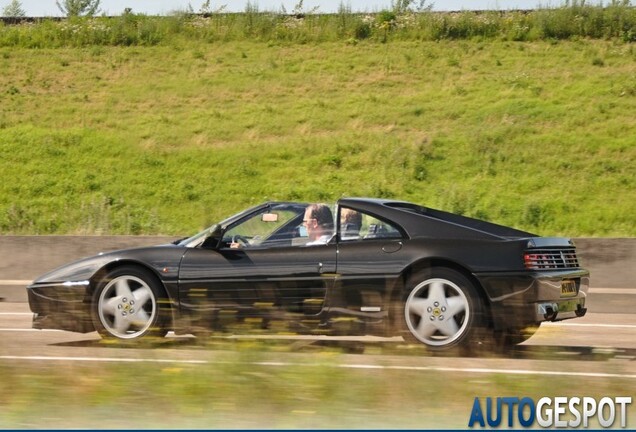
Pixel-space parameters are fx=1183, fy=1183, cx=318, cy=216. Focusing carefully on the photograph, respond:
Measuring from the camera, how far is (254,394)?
659 cm

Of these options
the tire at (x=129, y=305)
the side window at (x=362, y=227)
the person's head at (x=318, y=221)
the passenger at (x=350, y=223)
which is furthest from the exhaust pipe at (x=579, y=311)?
the tire at (x=129, y=305)

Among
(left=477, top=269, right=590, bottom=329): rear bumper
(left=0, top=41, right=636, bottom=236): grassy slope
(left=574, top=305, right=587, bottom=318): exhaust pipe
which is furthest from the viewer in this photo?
(left=0, top=41, right=636, bottom=236): grassy slope

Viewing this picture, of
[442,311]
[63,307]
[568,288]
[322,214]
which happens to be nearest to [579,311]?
[568,288]

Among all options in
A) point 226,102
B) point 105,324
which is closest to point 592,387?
point 105,324

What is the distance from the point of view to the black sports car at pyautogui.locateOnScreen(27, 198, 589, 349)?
9.10 metres

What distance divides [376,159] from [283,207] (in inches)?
1019

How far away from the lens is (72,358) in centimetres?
897

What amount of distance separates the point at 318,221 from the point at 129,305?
5.62 feet

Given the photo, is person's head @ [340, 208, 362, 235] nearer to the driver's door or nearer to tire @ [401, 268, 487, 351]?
the driver's door

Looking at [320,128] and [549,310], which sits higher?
[549,310]

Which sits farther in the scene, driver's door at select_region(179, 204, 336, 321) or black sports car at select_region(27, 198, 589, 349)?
driver's door at select_region(179, 204, 336, 321)

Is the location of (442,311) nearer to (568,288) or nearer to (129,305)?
(568,288)

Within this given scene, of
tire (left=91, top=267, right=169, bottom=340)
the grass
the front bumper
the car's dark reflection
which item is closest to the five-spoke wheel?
the car's dark reflection

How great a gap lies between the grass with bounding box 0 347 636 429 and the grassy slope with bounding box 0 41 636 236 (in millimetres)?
17634
